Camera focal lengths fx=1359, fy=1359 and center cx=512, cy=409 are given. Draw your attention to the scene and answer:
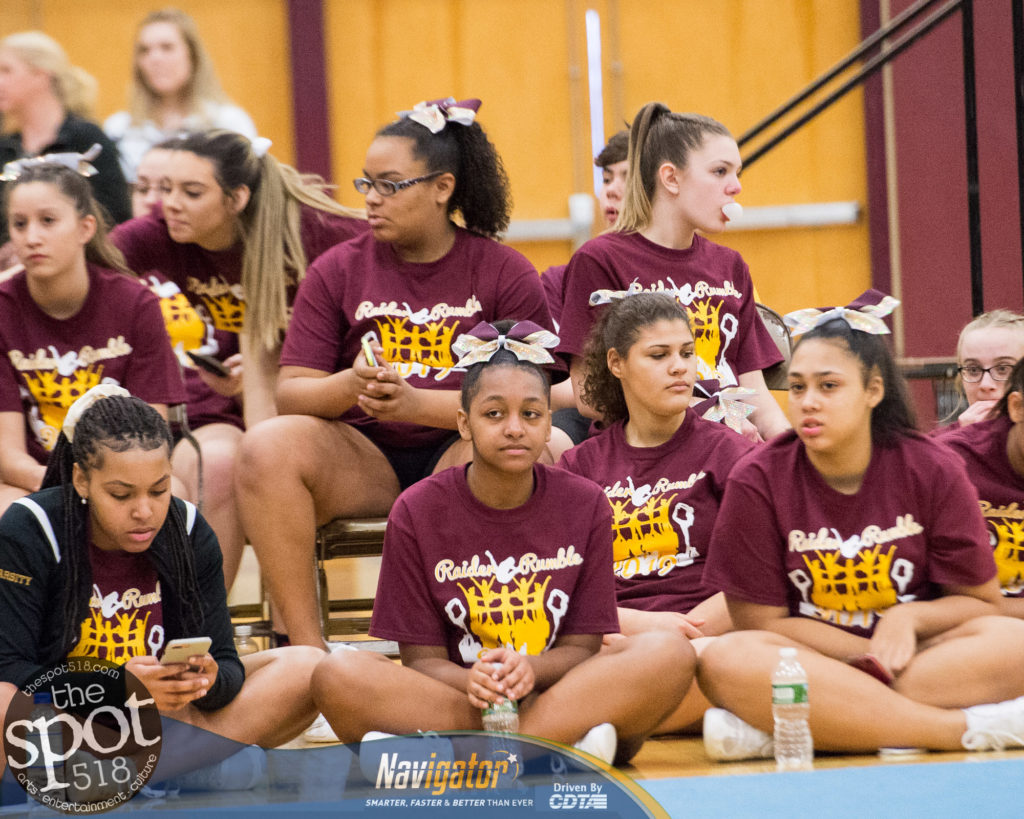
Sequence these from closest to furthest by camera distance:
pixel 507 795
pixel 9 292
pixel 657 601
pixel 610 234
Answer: pixel 507 795 → pixel 657 601 → pixel 9 292 → pixel 610 234

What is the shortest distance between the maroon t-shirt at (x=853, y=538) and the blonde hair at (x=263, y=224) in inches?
53.2

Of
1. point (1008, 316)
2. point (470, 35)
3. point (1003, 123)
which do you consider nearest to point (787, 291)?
point (1003, 123)

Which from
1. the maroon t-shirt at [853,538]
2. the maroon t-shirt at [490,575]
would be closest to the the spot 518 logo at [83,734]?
the maroon t-shirt at [490,575]

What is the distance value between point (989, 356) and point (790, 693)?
1.17 metres

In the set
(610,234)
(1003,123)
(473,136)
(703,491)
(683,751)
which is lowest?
(683,751)

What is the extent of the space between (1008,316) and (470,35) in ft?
12.0

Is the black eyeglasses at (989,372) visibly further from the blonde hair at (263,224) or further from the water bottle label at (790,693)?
the blonde hair at (263,224)

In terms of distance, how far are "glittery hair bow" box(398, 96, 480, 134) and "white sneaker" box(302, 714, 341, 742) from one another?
1.35m

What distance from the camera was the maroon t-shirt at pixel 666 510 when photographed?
269cm

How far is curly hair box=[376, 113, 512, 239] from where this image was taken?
10.3ft

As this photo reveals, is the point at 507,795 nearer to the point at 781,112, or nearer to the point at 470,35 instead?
the point at 781,112

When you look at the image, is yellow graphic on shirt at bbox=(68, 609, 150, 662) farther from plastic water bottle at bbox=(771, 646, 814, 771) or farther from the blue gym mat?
plastic water bottle at bbox=(771, 646, 814, 771)

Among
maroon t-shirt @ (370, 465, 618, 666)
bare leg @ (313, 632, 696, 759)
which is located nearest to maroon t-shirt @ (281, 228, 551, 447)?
maroon t-shirt @ (370, 465, 618, 666)

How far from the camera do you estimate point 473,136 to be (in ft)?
10.6
